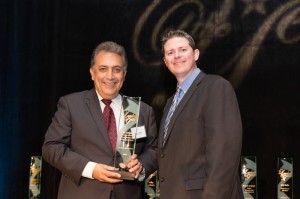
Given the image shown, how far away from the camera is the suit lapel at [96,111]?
7.13 ft

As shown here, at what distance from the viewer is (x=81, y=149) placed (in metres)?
2.17

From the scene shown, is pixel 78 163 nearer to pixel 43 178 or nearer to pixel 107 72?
pixel 107 72

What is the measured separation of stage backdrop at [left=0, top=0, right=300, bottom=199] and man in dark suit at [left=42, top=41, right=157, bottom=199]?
1.86 meters

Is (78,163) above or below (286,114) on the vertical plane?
below

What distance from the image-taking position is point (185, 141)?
1.82 m

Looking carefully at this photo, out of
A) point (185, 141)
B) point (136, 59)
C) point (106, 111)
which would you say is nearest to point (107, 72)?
point (106, 111)

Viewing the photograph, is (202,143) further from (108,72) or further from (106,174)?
(108,72)

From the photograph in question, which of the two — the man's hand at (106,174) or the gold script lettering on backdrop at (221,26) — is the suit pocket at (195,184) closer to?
the man's hand at (106,174)

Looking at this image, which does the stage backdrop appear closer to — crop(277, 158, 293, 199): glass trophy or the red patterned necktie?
crop(277, 158, 293, 199): glass trophy

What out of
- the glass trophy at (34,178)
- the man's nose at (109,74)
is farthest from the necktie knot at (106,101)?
the glass trophy at (34,178)

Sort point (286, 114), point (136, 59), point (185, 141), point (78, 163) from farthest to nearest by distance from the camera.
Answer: point (136, 59)
point (286, 114)
point (78, 163)
point (185, 141)

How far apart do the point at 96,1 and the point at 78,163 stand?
8.73 ft

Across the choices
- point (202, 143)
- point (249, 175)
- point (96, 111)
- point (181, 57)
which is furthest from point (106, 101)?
point (249, 175)

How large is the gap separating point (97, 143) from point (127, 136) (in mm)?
160
